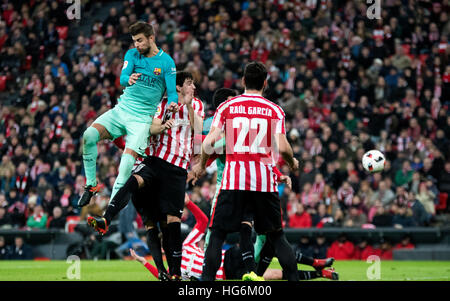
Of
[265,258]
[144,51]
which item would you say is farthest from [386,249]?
[144,51]

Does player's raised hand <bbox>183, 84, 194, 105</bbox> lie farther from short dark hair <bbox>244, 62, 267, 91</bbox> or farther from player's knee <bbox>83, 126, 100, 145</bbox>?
short dark hair <bbox>244, 62, 267, 91</bbox>

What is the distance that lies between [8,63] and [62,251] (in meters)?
9.68

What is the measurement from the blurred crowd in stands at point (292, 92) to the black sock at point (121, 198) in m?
8.18

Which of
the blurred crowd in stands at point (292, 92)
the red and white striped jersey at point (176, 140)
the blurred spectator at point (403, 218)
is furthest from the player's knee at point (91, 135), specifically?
the blurred spectator at point (403, 218)

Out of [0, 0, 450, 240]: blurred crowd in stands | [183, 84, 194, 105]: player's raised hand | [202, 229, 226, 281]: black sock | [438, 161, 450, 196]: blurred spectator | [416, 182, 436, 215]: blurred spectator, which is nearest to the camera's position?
[202, 229, 226, 281]: black sock

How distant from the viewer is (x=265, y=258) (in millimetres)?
8633

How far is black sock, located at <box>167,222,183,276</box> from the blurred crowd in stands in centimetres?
773

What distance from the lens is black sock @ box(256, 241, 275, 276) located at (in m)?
8.61

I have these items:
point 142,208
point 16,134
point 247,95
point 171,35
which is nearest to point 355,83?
point 171,35

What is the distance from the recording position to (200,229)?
9.79 meters

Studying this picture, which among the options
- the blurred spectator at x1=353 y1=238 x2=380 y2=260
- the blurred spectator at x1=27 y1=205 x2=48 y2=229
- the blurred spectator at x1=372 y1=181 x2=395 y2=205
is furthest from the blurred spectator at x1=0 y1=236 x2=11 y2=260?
the blurred spectator at x1=372 y1=181 x2=395 y2=205

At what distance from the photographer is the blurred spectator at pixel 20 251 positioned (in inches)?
682

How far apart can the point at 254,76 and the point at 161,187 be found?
8.07ft
